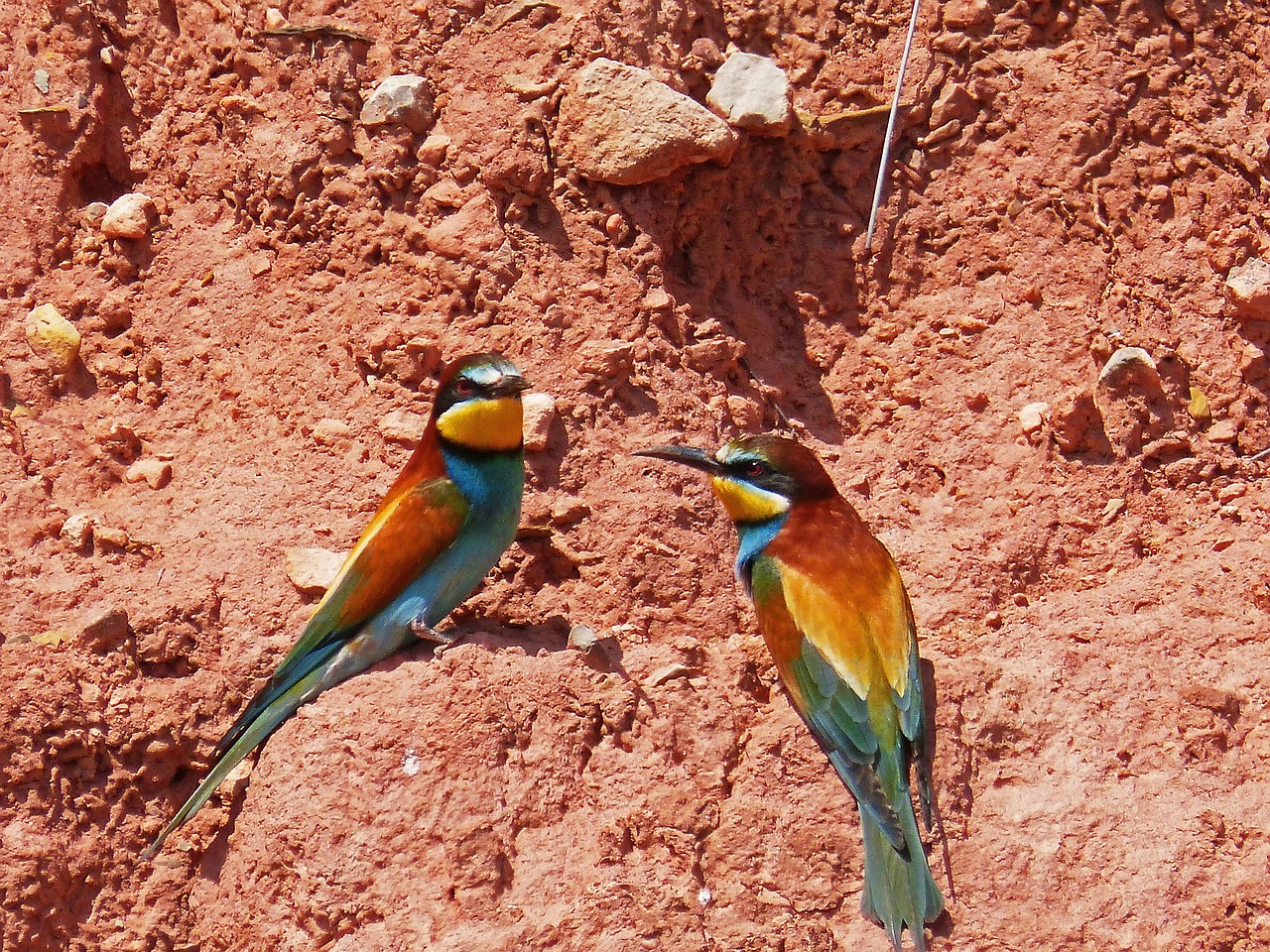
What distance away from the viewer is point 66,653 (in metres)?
2.74

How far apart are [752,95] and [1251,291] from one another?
1231 millimetres

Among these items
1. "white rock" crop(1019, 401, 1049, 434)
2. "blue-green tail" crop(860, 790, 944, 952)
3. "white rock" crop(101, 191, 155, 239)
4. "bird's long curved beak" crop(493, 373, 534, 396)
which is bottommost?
"blue-green tail" crop(860, 790, 944, 952)

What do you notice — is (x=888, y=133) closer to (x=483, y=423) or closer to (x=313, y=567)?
(x=483, y=423)

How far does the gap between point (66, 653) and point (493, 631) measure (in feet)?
2.64

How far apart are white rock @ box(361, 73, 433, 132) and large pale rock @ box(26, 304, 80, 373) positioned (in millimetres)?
839

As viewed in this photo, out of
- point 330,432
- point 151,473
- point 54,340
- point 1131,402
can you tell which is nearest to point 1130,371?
point 1131,402

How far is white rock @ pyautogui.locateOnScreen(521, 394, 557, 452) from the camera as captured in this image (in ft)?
10.1

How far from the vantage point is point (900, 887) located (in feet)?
7.67

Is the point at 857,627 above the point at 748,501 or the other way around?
the other way around

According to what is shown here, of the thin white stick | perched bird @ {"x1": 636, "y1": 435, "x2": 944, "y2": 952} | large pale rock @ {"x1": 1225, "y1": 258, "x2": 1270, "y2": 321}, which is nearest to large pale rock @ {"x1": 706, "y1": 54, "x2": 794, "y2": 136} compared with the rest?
the thin white stick

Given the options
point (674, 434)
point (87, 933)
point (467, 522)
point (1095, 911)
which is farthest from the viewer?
point (674, 434)

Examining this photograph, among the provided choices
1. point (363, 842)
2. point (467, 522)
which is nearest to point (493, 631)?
point (467, 522)

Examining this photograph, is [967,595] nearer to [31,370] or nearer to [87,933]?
[87,933]

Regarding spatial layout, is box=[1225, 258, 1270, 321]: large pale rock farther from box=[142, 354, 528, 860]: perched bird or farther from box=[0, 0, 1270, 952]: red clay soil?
box=[142, 354, 528, 860]: perched bird
